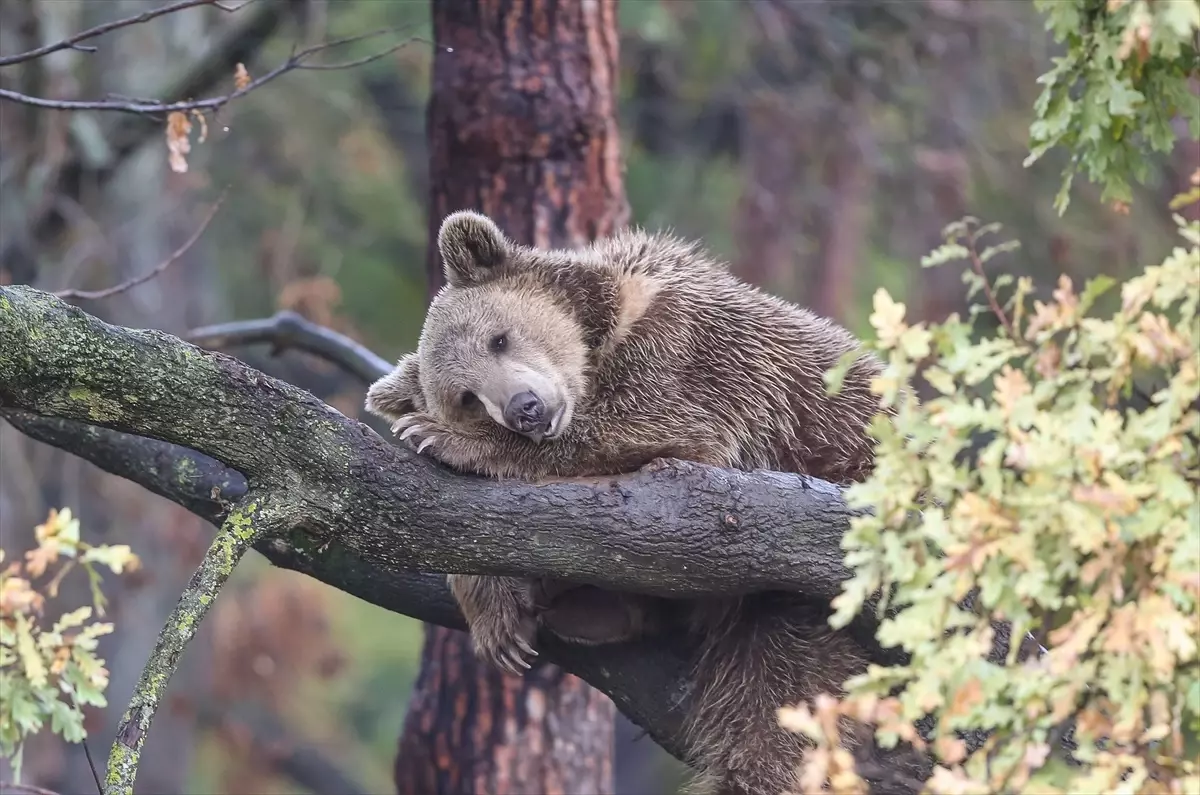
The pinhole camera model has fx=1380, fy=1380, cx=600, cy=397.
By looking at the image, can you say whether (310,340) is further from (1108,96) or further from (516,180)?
(1108,96)

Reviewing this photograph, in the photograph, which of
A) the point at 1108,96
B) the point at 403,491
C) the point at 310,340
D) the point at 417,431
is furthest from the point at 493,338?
the point at 1108,96

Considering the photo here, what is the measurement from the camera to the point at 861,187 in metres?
12.5

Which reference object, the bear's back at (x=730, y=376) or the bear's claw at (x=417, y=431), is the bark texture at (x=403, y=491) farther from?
the bear's back at (x=730, y=376)

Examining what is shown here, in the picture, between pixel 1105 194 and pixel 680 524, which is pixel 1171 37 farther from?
pixel 680 524

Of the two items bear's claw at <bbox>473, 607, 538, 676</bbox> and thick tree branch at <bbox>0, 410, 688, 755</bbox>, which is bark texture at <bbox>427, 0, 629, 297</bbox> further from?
bear's claw at <bbox>473, 607, 538, 676</bbox>

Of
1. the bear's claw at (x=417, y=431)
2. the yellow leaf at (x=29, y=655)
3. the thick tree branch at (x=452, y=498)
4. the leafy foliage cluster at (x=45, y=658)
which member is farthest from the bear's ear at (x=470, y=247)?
the yellow leaf at (x=29, y=655)

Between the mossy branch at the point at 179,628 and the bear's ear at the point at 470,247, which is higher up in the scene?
the bear's ear at the point at 470,247

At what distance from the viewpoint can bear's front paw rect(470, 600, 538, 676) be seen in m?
4.52

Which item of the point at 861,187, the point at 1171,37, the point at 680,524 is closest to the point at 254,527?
the point at 680,524

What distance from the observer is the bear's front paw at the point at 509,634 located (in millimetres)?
4523

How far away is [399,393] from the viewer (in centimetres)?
498

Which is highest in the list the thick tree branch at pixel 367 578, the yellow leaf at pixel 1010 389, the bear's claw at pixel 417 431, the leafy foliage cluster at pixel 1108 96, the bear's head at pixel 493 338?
the leafy foliage cluster at pixel 1108 96

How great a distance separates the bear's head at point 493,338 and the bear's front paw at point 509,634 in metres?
0.60

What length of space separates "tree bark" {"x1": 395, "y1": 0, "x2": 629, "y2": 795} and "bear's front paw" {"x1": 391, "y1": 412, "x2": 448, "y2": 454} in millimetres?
1980
